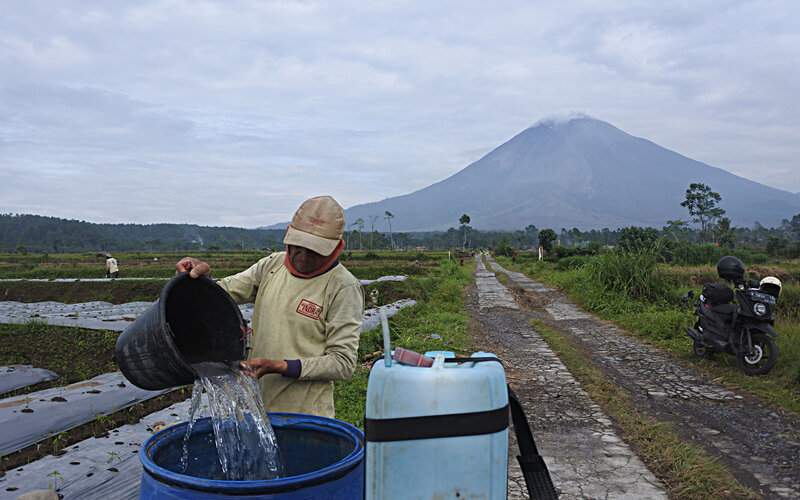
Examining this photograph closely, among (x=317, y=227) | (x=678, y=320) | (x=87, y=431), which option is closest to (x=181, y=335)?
(x=317, y=227)

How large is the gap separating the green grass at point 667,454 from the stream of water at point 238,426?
1.94 m

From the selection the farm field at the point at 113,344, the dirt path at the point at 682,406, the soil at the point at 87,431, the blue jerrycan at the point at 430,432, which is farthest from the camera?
the farm field at the point at 113,344

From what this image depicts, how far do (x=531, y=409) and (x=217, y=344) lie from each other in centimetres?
257

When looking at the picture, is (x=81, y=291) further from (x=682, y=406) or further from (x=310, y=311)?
(x=310, y=311)

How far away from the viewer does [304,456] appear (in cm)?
171

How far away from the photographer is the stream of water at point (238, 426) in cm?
155

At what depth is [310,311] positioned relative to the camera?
5.73ft

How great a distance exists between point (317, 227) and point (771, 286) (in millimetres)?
4577

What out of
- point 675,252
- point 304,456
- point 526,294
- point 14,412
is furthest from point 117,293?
point 675,252

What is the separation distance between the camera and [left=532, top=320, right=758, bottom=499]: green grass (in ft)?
8.02

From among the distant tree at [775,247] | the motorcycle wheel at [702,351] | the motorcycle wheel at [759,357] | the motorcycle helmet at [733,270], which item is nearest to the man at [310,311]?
the motorcycle wheel at [759,357]

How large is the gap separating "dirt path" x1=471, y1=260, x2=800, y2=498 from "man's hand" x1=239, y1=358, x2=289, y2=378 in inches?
69.0

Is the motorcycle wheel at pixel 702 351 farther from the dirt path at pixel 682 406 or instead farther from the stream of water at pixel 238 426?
the stream of water at pixel 238 426

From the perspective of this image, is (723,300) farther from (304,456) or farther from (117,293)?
(117,293)
